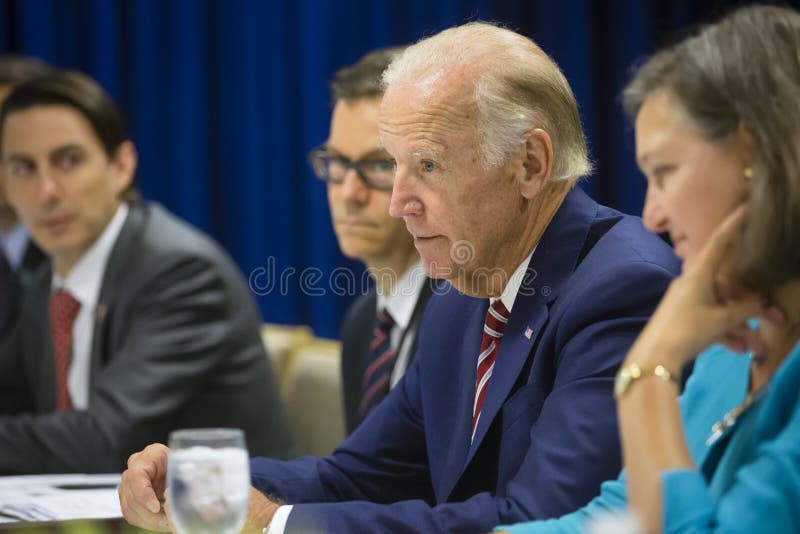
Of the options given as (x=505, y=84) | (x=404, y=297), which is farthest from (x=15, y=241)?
(x=505, y=84)

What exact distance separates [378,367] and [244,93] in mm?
2973

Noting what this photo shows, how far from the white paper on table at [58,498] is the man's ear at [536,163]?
0.93 m

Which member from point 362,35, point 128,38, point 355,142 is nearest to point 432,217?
point 355,142

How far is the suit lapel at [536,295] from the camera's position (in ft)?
6.38

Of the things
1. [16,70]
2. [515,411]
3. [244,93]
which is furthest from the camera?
[244,93]

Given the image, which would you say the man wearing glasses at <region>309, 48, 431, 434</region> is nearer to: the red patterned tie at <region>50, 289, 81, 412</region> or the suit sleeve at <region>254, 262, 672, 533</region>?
the red patterned tie at <region>50, 289, 81, 412</region>

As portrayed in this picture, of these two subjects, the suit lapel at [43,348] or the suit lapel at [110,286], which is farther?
the suit lapel at [43,348]

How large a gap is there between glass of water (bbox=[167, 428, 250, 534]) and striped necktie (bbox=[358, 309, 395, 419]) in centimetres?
155

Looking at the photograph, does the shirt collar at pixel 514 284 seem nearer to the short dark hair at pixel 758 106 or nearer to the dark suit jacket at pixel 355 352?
the short dark hair at pixel 758 106

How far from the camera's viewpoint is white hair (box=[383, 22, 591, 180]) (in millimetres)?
1993

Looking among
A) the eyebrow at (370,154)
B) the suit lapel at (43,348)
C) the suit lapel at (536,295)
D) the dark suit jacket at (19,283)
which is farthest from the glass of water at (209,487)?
the dark suit jacket at (19,283)

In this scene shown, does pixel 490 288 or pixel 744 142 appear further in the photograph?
pixel 490 288

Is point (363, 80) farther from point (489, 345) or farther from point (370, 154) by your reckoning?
point (489, 345)

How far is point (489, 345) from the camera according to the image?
210 centimetres
